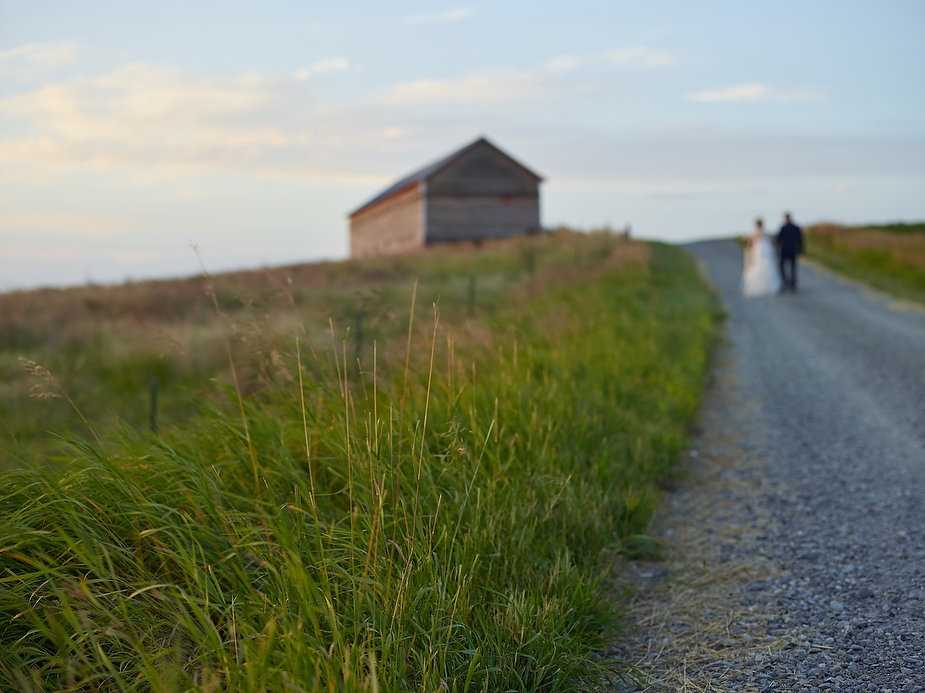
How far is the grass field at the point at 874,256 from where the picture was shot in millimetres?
17938

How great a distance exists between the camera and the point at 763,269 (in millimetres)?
17703

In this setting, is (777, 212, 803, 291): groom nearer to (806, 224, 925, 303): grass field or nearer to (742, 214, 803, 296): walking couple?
(742, 214, 803, 296): walking couple

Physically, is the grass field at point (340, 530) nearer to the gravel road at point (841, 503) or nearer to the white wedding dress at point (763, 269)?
the gravel road at point (841, 503)

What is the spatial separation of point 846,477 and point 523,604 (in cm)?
332

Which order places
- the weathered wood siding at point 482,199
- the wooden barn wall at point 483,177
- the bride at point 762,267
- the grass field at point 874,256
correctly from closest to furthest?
the bride at point 762,267, the grass field at point 874,256, the wooden barn wall at point 483,177, the weathered wood siding at point 482,199

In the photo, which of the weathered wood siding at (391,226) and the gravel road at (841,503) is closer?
the gravel road at (841,503)

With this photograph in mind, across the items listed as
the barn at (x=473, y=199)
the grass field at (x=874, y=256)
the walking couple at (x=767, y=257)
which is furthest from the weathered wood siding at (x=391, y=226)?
the walking couple at (x=767, y=257)

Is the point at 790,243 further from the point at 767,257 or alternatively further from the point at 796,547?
the point at 796,547

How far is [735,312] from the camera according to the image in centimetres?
1498

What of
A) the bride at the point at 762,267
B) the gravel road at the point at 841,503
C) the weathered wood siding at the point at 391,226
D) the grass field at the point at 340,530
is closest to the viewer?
the grass field at the point at 340,530

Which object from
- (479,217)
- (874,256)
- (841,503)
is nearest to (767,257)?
(874,256)

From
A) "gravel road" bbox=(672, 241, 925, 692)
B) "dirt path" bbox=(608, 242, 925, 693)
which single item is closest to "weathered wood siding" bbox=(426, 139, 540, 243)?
"gravel road" bbox=(672, 241, 925, 692)

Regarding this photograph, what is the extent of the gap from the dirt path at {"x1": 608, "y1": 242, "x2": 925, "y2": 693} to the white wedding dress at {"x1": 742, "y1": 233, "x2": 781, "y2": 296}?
958cm

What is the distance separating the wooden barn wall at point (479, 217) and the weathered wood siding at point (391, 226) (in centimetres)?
78
